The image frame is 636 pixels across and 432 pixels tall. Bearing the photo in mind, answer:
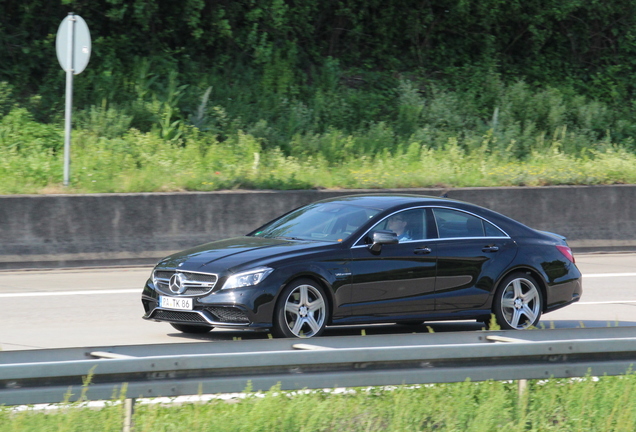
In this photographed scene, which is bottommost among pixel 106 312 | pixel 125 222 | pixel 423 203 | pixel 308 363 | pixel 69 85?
pixel 106 312

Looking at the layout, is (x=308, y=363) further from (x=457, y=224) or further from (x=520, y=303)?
(x=520, y=303)

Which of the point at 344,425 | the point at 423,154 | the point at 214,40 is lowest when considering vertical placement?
the point at 344,425

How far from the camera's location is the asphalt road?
923cm

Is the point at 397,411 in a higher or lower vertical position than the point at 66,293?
higher

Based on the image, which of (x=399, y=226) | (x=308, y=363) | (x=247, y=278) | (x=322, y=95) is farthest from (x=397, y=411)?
(x=322, y=95)

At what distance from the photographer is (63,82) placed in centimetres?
2030

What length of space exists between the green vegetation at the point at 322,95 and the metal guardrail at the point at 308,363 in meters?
9.70

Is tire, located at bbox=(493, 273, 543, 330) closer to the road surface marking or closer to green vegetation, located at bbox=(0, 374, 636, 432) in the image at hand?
green vegetation, located at bbox=(0, 374, 636, 432)

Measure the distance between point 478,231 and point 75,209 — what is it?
6882 mm

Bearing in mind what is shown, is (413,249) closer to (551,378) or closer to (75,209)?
(551,378)

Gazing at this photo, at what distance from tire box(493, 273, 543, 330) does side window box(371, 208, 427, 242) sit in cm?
109

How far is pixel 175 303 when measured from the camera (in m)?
8.70

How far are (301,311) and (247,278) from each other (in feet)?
2.09

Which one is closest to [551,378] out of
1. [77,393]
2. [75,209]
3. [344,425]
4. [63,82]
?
[344,425]
